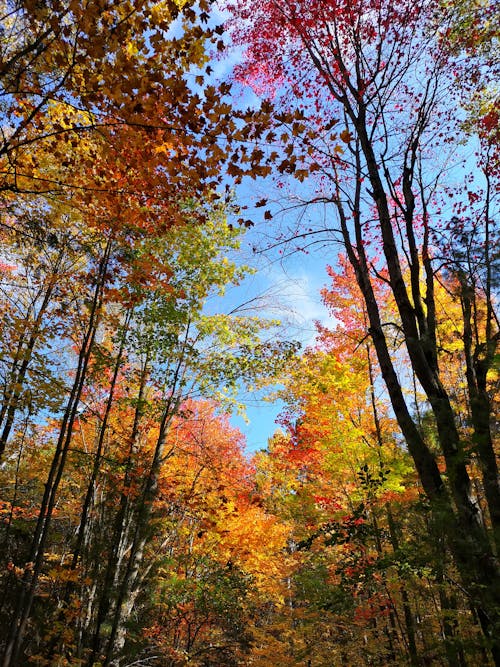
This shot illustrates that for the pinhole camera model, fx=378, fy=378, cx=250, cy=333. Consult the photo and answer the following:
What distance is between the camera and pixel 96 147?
6.27 metres

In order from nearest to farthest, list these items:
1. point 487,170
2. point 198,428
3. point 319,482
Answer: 1. point 487,170
2. point 319,482
3. point 198,428

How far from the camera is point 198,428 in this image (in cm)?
1261

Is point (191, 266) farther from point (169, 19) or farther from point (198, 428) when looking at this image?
point (198, 428)

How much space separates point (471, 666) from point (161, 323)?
30.7ft

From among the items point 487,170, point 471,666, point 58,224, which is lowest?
point 471,666

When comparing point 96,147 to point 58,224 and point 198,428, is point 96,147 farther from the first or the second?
point 198,428

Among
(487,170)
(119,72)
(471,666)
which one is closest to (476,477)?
(471,666)

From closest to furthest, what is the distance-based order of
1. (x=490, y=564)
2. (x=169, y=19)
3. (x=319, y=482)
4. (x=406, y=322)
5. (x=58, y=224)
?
1. (x=490, y=564)
2. (x=169, y=19)
3. (x=406, y=322)
4. (x=58, y=224)
5. (x=319, y=482)

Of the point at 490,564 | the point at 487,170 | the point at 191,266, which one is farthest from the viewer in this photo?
the point at 191,266

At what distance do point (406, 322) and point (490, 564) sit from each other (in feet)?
7.30

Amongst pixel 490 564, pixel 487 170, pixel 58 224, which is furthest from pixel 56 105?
pixel 490 564

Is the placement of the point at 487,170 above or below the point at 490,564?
above

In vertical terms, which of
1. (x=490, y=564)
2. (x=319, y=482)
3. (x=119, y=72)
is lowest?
(x=490, y=564)

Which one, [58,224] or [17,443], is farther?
[17,443]
